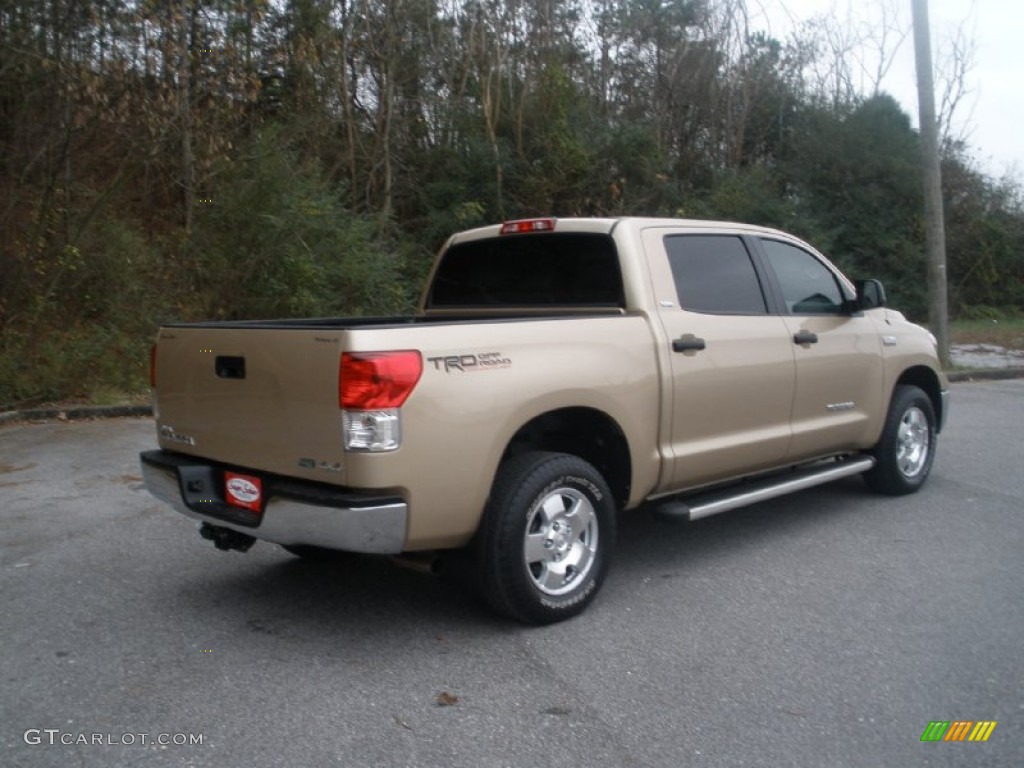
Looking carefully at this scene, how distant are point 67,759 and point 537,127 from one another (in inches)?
761

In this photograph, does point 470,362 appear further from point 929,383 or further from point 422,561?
point 929,383

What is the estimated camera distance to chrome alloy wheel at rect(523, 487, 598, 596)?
4.68 metres

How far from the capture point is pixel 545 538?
15.5 feet

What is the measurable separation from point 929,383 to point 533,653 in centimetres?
457

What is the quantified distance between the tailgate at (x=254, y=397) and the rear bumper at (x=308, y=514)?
0.09 metres

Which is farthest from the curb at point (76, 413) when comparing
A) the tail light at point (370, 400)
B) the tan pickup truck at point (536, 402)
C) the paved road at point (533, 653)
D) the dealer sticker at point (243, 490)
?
the tail light at point (370, 400)

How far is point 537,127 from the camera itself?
2153 cm

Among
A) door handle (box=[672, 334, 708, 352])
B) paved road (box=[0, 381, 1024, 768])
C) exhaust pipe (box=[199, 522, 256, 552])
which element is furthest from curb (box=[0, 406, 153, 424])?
door handle (box=[672, 334, 708, 352])

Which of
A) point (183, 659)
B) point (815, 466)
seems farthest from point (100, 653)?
point (815, 466)

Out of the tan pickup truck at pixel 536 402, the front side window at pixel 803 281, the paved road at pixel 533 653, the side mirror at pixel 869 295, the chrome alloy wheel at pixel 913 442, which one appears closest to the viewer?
the paved road at pixel 533 653

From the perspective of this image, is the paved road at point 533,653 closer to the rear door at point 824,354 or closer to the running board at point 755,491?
the running board at point 755,491

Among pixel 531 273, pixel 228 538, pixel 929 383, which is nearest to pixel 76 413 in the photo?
pixel 228 538

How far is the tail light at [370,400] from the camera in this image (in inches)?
161

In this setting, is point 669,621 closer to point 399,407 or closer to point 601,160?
point 399,407
